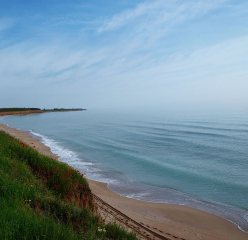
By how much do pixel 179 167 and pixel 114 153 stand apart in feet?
26.7

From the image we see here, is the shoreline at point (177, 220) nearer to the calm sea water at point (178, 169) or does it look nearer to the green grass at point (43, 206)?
the calm sea water at point (178, 169)

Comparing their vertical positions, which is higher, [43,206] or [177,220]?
[43,206]

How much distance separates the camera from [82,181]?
28.6ft

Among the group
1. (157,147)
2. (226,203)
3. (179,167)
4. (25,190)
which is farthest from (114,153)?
(25,190)

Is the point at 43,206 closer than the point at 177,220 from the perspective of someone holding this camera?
Yes

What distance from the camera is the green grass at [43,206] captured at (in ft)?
13.1

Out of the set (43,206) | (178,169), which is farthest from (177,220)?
(178,169)

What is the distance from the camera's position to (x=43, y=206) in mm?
5570

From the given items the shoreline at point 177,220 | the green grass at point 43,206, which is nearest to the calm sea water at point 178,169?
the shoreline at point 177,220

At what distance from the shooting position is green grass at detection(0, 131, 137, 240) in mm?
4004

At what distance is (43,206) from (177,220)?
23.1 ft

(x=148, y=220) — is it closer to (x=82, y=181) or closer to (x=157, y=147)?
(x=82, y=181)

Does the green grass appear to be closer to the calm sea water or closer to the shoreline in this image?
the shoreline

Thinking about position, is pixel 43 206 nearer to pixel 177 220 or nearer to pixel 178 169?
pixel 177 220
